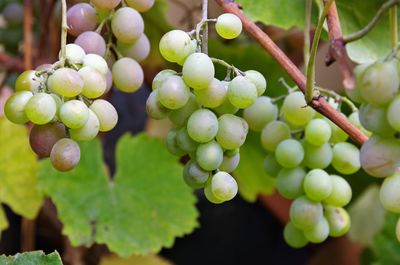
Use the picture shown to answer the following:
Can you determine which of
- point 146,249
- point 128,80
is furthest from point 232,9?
point 146,249

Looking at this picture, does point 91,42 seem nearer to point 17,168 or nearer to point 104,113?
point 104,113

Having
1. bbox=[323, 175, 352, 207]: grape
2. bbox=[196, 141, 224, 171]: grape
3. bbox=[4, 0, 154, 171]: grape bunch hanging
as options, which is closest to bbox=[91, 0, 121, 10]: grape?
bbox=[4, 0, 154, 171]: grape bunch hanging

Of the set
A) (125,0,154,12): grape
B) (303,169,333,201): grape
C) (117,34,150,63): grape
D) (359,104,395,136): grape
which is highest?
(125,0,154,12): grape

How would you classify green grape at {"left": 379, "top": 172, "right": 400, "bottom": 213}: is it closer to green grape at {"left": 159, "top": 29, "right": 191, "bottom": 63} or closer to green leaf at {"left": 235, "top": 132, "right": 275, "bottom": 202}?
green grape at {"left": 159, "top": 29, "right": 191, "bottom": 63}

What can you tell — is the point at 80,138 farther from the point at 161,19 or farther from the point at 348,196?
the point at 161,19

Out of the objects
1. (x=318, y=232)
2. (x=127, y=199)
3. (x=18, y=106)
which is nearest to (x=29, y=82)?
(x=18, y=106)
